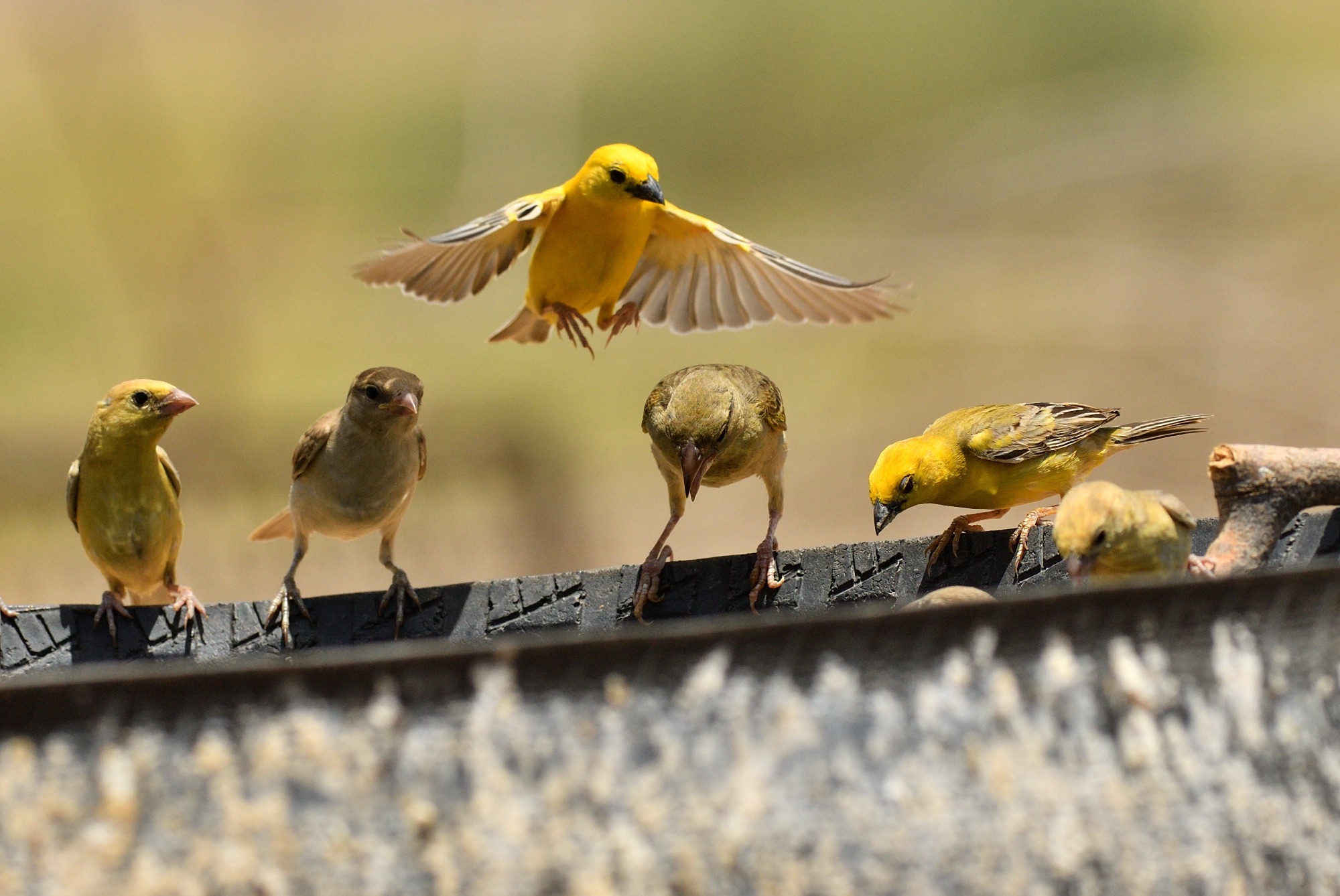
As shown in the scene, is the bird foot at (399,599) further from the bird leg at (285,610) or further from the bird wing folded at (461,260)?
the bird wing folded at (461,260)

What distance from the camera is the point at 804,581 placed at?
323 cm

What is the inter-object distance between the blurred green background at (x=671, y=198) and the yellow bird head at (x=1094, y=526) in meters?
6.51

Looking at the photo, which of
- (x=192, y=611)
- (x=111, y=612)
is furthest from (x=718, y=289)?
(x=111, y=612)

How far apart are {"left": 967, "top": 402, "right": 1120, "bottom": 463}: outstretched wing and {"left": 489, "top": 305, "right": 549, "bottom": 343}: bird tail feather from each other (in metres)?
1.89

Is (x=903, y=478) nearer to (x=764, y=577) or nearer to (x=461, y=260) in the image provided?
(x=764, y=577)

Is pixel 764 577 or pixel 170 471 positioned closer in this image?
pixel 764 577

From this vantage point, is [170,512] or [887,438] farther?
[887,438]

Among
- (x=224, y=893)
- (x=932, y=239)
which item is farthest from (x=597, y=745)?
(x=932, y=239)

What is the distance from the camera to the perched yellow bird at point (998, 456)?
3.92 meters

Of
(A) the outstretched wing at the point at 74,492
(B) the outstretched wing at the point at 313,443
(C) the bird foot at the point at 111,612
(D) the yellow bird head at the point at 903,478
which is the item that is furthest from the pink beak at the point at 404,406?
(D) the yellow bird head at the point at 903,478

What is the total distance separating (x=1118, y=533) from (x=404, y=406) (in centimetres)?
208

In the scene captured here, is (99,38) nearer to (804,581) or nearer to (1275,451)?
(804,581)

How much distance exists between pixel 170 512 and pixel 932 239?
13.6 m

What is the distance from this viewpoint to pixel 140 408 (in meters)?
3.85
